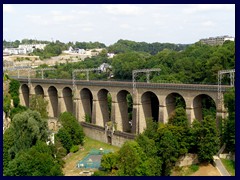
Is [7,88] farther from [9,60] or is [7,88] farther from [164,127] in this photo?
[9,60]

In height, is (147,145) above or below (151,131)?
below

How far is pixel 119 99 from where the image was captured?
57719 millimetres

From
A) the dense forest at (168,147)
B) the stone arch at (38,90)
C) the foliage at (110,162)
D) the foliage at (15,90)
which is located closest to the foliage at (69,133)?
the dense forest at (168,147)

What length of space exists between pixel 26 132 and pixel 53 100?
30164mm

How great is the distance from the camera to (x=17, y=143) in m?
41.6

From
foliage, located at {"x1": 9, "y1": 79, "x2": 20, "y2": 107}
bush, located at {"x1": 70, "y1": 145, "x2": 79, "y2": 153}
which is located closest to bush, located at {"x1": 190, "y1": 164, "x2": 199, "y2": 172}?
bush, located at {"x1": 70, "y1": 145, "x2": 79, "y2": 153}

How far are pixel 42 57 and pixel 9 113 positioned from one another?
9014 cm

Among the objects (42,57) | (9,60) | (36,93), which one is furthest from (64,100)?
(42,57)

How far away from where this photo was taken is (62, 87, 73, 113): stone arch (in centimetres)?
6844

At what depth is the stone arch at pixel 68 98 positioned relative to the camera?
68.4m

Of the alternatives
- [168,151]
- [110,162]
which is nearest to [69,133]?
[110,162]

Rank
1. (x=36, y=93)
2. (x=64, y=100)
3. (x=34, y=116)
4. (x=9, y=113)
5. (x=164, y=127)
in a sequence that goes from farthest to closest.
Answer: (x=36, y=93) → (x=64, y=100) → (x=9, y=113) → (x=34, y=116) → (x=164, y=127)

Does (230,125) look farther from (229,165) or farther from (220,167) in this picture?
(220,167)

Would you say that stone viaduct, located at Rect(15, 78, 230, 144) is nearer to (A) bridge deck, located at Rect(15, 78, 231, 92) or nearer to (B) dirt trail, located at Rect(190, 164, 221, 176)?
(A) bridge deck, located at Rect(15, 78, 231, 92)
